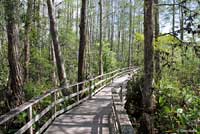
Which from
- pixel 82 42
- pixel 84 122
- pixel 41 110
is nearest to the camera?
pixel 84 122

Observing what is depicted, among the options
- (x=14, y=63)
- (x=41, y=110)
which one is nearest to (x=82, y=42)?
(x=41, y=110)

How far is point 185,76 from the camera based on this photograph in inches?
901

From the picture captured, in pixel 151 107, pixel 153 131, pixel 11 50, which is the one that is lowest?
pixel 153 131

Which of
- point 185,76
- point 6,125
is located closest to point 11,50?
point 6,125

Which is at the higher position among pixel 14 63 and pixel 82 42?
pixel 82 42

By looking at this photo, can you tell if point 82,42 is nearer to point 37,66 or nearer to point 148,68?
point 148,68

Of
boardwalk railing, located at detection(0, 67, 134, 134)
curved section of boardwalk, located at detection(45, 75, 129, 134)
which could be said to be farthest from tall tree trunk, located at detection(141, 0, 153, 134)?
boardwalk railing, located at detection(0, 67, 134, 134)

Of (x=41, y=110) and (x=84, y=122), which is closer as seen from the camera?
(x=84, y=122)

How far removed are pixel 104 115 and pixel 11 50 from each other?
374 centimetres

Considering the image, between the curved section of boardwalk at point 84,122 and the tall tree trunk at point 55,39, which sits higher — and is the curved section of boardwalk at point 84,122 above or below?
below

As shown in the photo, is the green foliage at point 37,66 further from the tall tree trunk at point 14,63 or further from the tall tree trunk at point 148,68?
the tall tree trunk at point 148,68

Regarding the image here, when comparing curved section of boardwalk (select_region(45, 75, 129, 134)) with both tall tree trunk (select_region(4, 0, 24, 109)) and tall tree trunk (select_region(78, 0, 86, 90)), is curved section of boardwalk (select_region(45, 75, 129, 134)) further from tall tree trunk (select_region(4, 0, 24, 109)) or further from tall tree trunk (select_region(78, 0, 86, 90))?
tall tree trunk (select_region(78, 0, 86, 90))

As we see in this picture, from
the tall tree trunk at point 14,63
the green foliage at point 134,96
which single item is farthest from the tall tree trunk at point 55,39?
the tall tree trunk at point 14,63

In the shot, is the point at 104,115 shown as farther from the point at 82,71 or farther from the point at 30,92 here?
the point at 82,71
